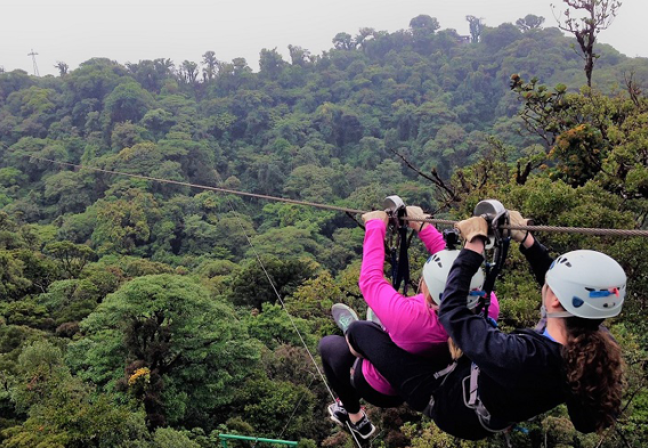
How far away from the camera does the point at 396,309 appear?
1804 millimetres

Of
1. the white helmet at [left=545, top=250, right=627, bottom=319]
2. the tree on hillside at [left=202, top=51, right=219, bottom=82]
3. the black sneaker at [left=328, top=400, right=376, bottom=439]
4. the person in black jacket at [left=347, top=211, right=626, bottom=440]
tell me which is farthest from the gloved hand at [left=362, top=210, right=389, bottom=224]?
the tree on hillside at [left=202, top=51, right=219, bottom=82]

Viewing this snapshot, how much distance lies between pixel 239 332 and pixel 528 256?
34.9 ft

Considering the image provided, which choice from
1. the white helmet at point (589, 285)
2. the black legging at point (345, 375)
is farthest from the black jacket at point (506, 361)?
the black legging at point (345, 375)

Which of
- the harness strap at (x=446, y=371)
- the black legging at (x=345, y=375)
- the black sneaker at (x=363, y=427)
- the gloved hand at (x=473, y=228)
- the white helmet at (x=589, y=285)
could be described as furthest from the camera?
the black sneaker at (x=363, y=427)

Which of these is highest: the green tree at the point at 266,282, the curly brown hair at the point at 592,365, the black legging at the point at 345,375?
the curly brown hair at the point at 592,365

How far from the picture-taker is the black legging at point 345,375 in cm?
224

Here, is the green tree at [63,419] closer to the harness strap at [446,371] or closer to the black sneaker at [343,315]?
the black sneaker at [343,315]

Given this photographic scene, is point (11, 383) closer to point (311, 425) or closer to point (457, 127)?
point (311, 425)

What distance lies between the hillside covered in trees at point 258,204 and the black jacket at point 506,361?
15.0ft

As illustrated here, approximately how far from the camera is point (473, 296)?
170 centimetres

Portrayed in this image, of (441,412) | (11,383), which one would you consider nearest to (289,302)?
(11,383)

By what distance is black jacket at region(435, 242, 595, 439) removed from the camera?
1440mm

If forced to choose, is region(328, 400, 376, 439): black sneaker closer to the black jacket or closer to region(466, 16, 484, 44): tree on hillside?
the black jacket

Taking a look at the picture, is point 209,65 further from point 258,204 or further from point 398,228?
point 398,228
